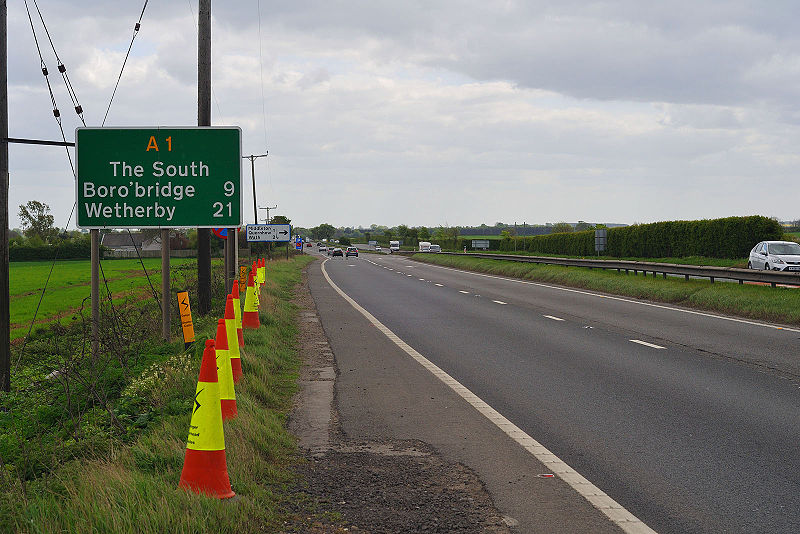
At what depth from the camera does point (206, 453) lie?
495 centimetres

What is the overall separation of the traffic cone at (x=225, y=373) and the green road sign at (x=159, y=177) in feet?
20.5

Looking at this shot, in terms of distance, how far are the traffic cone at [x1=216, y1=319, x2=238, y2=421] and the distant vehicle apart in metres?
27.2

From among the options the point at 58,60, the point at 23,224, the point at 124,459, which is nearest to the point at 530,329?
the point at 58,60

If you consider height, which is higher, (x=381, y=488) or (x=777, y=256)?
(x=777, y=256)

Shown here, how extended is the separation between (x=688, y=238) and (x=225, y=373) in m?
40.2

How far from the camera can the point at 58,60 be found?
12.9 metres

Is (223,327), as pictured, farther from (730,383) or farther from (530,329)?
(530,329)

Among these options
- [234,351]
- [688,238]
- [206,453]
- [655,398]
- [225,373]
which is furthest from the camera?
[688,238]

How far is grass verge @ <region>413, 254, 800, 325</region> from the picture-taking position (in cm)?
1786

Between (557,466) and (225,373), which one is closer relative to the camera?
(557,466)

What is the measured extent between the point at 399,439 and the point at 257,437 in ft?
4.26

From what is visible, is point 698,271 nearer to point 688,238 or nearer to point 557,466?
point 557,466

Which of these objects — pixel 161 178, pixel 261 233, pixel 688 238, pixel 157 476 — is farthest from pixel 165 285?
pixel 261 233

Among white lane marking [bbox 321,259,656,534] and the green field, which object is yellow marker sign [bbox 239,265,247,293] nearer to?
the green field
